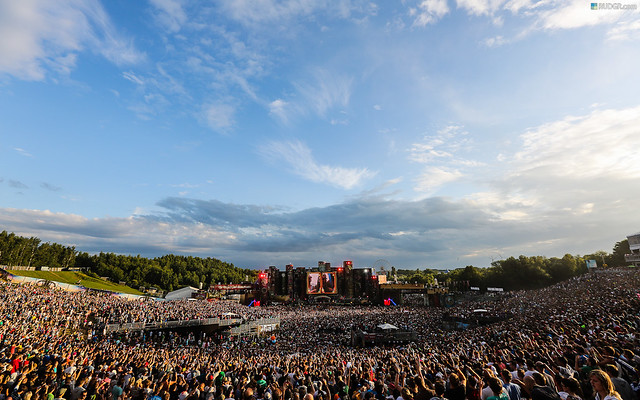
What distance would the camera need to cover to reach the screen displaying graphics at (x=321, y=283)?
83125 mm

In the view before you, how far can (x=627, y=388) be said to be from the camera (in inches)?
224

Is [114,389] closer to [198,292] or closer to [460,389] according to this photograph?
[460,389]

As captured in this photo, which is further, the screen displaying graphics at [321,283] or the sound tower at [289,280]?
the sound tower at [289,280]

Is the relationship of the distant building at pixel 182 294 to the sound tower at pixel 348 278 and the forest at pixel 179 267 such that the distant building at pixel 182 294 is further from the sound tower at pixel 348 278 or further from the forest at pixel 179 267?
the sound tower at pixel 348 278

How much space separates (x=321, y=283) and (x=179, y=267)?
7273 cm

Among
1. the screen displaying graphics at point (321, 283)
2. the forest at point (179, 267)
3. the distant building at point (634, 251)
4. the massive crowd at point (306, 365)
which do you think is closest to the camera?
→ the massive crowd at point (306, 365)

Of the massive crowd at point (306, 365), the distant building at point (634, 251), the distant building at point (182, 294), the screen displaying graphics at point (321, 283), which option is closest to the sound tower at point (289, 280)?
the screen displaying graphics at point (321, 283)

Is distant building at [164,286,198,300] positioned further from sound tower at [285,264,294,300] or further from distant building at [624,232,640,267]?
distant building at [624,232,640,267]

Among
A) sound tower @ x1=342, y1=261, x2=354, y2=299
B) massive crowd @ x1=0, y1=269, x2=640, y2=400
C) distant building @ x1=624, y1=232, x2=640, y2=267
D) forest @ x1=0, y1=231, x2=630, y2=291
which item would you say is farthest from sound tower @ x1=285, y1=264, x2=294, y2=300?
distant building @ x1=624, y1=232, x2=640, y2=267

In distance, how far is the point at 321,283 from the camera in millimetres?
83812

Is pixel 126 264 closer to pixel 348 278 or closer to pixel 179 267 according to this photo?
pixel 179 267

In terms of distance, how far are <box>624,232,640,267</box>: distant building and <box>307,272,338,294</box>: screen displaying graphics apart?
77908mm

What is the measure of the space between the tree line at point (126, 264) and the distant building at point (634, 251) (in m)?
135

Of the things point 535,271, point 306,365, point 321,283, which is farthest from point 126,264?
point 535,271
